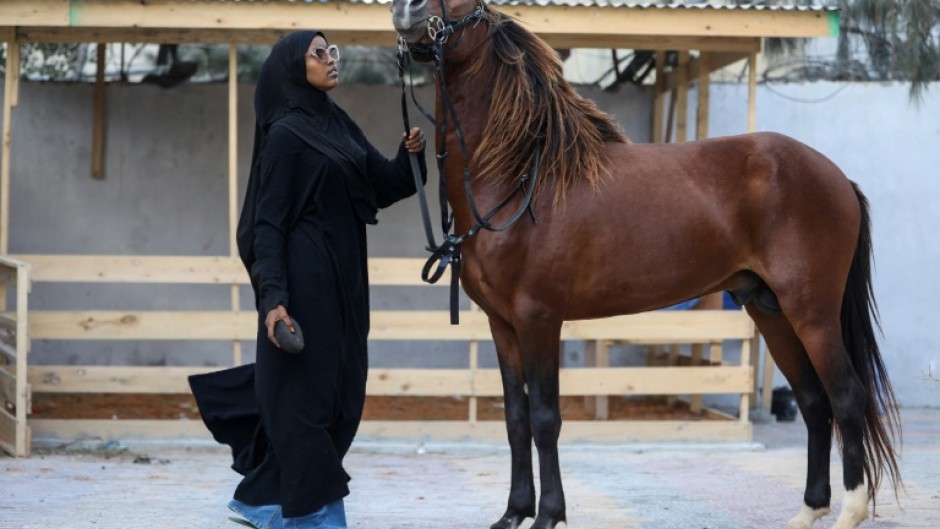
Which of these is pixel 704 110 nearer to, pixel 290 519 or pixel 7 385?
pixel 7 385

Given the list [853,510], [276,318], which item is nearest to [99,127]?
[276,318]

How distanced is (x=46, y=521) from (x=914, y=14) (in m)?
6.63

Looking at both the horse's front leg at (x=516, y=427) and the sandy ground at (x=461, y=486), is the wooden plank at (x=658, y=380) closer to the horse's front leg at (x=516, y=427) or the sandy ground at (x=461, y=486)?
the sandy ground at (x=461, y=486)

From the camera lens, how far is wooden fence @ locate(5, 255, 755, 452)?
7.37 metres

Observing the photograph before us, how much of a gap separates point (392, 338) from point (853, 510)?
3447 millimetres

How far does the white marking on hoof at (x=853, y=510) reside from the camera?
4.67 meters

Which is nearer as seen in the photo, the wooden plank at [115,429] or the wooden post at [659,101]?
the wooden plank at [115,429]

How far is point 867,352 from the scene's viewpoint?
4.95 m

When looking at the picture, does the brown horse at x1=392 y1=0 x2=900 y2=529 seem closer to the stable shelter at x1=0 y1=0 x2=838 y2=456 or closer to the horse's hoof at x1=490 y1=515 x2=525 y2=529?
the horse's hoof at x1=490 y1=515 x2=525 y2=529

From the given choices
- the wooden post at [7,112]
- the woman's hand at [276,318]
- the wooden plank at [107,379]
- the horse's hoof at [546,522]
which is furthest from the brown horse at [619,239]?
the wooden post at [7,112]

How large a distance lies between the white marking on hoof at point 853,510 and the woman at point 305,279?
193 centimetres

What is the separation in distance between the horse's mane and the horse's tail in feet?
4.06

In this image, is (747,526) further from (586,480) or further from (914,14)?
(914,14)

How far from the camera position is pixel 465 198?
14.8ft
